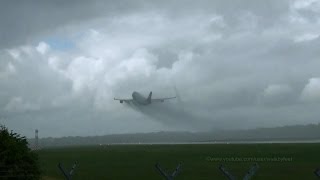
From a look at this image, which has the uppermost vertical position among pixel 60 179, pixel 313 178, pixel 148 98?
pixel 148 98

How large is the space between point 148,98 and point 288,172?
13165 centimetres

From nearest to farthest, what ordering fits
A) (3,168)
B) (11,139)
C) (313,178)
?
(3,168) < (11,139) < (313,178)

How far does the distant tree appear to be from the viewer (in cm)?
2566

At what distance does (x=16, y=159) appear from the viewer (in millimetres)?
26766

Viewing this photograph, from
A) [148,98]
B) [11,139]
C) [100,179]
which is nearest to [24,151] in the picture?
[11,139]

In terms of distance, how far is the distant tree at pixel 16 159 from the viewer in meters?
25.7

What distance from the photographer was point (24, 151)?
27453 mm

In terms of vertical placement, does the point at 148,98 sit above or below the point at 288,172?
above

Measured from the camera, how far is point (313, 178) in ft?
145

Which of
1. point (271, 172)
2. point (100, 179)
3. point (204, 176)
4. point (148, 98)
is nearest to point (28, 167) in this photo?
point (100, 179)

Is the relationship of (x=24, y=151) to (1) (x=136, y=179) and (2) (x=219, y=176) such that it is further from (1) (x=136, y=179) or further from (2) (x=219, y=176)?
(2) (x=219, y=176)

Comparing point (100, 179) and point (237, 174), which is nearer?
point (100, 179)

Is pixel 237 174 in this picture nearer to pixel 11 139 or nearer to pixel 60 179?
pixel 60 179

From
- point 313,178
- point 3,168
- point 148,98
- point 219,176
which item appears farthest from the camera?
point 148,98
